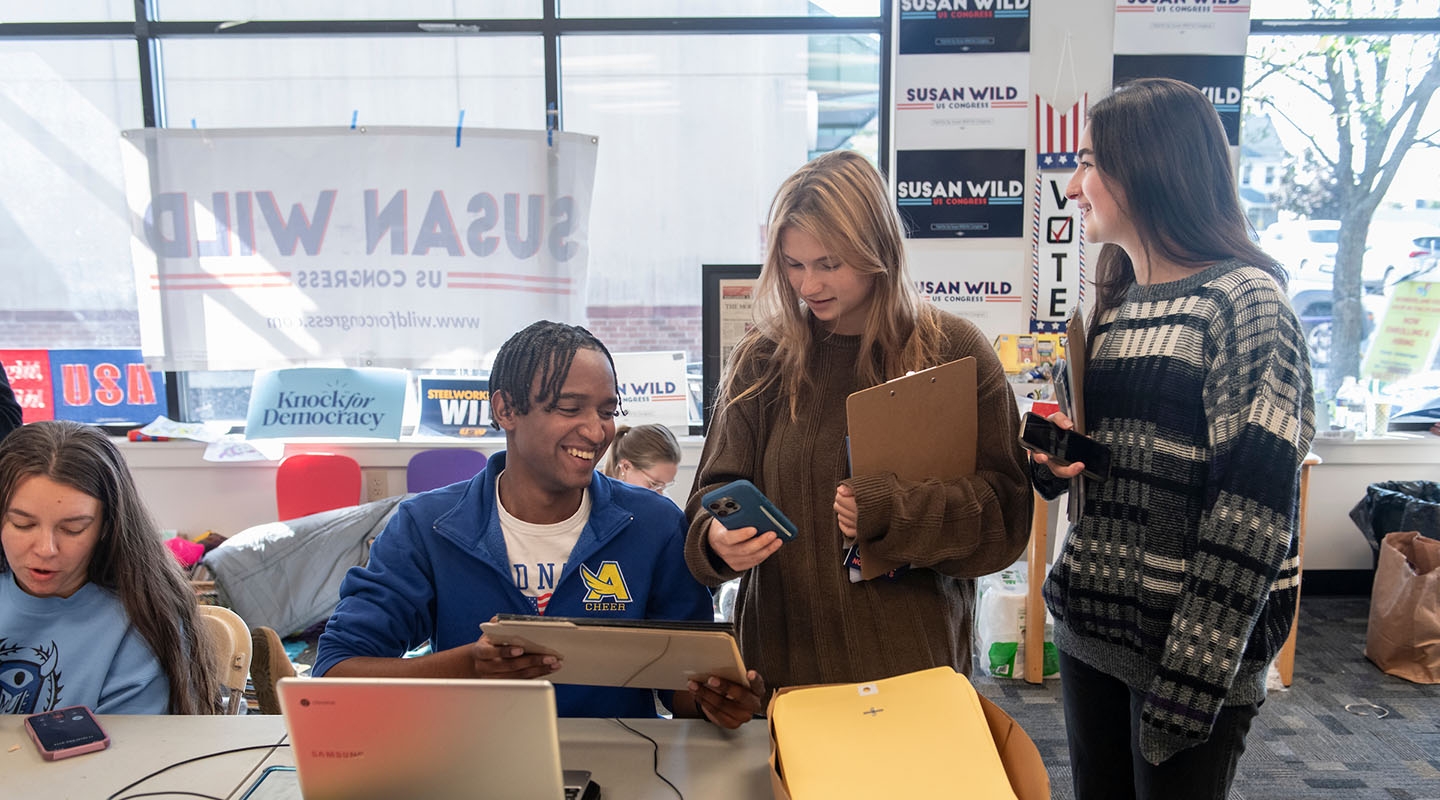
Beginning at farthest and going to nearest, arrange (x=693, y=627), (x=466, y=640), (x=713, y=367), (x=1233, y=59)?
(x=1233, y=59) < (x=713, y=367) < (x=466, y=640) < (x=693, y=627)

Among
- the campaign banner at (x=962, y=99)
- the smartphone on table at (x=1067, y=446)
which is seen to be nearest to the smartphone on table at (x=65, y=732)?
the smartphone on table at (x=1067, y=446)

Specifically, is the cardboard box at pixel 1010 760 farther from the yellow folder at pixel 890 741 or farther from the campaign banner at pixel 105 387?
the campaign banner at pixel 105 387

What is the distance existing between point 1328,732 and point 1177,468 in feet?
7.10

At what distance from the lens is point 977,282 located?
3652mm

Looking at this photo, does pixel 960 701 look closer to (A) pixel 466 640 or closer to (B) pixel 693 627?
(B) pixel 693 627

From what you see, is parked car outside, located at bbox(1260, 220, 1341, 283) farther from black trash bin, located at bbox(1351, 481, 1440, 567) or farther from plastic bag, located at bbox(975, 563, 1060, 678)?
plastic bag, located at bbox(975, 563, 1060, 678)

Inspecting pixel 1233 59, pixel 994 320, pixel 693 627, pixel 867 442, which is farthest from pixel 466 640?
pixel 1233 59

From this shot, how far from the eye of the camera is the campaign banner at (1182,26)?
3471mm

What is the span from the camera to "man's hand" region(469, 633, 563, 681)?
4.05ft

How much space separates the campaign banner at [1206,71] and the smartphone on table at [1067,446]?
2736 mm

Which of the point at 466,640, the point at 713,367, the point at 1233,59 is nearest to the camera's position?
the point at 466,640

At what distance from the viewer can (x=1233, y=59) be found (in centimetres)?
352

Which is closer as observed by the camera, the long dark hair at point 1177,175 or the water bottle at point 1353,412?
the long dark hair at point 1177,175

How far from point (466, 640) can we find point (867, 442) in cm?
71
